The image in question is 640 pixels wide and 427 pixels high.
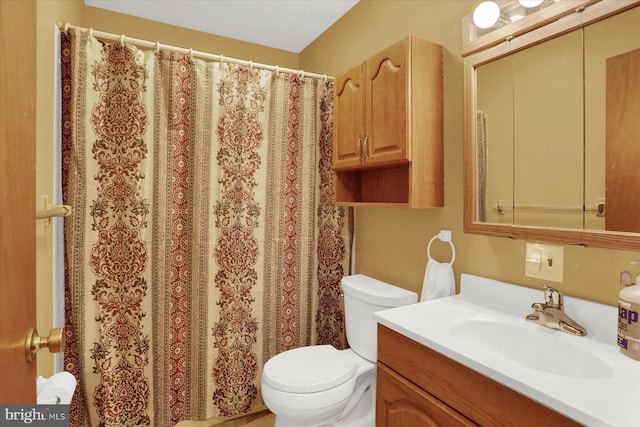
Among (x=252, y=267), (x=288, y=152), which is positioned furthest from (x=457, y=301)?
(x=288, y=152)

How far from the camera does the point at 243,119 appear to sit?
6.13 ft

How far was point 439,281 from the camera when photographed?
57.9 inches

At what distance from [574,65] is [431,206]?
2.31 ft

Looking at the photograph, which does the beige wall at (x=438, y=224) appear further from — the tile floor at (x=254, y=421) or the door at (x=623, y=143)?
the tile floor at (x=254, y=421)

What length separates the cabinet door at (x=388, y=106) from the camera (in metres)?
1.45

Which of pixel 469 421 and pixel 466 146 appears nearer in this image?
pixel 469 421

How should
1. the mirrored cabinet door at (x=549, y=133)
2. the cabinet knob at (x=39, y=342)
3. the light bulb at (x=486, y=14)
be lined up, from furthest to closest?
the light bulb at (x=486, y=14) < the mirrored cabinet door at (x=549, y=133) < the cabinet knob at (x=39, y=342)

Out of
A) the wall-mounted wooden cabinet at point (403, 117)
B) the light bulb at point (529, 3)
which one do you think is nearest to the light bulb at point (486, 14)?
the light bulb at point (529, 3)

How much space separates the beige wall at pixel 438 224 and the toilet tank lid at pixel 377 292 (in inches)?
4.4

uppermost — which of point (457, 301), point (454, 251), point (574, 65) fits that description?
point (574, 65)

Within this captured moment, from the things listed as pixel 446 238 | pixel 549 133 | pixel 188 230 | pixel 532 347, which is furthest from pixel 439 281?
pixel 188 230

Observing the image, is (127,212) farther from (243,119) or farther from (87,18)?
(87,18)

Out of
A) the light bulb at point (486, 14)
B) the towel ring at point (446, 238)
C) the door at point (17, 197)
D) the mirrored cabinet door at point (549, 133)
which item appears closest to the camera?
the door at point (17, 197)

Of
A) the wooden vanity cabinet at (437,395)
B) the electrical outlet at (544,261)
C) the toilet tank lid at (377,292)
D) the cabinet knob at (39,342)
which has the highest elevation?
the electrical outlet at (544,261)
